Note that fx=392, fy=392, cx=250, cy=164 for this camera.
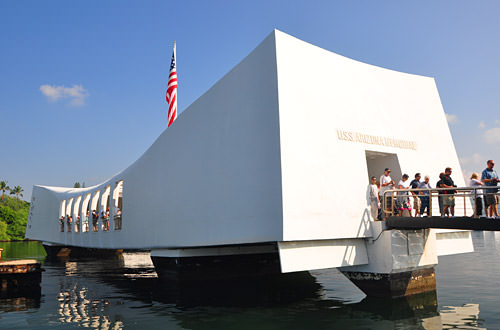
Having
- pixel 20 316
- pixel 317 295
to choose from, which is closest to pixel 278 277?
pixel 317 295

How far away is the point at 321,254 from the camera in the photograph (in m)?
11.3

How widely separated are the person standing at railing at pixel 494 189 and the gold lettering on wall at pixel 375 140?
3.62m

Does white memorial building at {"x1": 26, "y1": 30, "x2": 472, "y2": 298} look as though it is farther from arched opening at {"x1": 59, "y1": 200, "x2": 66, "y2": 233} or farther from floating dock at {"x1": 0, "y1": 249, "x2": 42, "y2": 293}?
arched opening at {"x1": 59, "y1": 200, "x2": 66, "y2": 233}

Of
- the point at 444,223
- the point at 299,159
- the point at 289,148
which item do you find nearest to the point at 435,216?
the point at 444,223

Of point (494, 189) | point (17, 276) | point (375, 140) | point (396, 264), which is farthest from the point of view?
point (17, 276)

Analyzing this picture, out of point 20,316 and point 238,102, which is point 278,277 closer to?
point 238,102

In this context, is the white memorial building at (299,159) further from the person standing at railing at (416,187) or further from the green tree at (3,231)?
the green tree at (3,231)

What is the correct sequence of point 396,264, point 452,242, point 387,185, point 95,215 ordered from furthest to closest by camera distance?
1. point 95,215
2. point 452,242
3. point 387,185
4. point 396,264

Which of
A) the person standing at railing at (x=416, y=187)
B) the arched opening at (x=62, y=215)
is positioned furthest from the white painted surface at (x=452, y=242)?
the arched opening at (x=62, y=215)

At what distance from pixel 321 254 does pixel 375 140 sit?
4.43 metres

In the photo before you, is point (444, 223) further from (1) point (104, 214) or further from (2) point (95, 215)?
(2) point (95, 215)

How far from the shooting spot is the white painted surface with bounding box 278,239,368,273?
10.7m

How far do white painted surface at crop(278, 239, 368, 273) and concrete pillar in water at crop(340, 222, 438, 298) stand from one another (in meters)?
0.44

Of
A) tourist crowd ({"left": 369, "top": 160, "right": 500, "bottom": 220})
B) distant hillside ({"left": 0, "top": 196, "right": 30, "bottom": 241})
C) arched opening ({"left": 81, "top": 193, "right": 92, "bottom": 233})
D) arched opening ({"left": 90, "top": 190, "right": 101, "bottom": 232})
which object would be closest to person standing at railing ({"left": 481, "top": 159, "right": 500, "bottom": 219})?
tourist crowd ({"left": 369, "top": 160, "right": 500, "bottom": 220})
